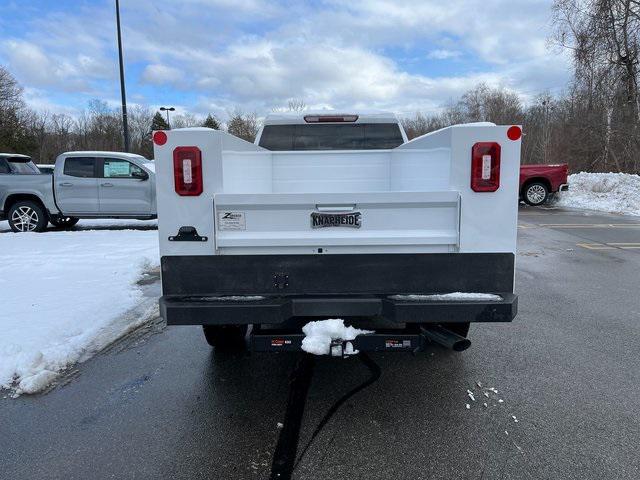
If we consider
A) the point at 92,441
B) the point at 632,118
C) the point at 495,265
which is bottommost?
the point at 92,441

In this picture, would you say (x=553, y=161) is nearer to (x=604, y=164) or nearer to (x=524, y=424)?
(x=604, y=164)

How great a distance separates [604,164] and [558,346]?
29074mm

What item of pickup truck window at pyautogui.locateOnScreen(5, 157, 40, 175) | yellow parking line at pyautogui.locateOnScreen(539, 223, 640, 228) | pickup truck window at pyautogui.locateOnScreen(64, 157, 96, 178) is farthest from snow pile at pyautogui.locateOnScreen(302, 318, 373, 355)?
yellow parking line at pyautogui.locateOnScreen(539, 223, 640, 228)

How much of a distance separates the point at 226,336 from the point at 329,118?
2979 mm

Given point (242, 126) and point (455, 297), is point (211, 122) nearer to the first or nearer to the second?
point (242, 126)

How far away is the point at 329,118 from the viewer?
19.8ft

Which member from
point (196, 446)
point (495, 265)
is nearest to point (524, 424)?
point (495, 265)

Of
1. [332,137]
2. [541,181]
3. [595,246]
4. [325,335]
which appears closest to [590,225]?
[595,246]

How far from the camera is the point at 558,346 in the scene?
475 centimetres

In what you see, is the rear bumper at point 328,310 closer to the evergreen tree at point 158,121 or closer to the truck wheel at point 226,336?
the truck wheel at point 226,336

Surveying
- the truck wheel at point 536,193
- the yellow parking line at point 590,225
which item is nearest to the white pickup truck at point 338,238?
the yellow parking line at point 590,225

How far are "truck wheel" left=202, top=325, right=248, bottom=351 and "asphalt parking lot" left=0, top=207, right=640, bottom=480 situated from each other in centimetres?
15

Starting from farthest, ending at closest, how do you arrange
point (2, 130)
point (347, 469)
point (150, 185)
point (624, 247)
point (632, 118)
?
point (2, 130) < point (632, 118) < point (150, 185) < point (624, 247) < point (347, 469)

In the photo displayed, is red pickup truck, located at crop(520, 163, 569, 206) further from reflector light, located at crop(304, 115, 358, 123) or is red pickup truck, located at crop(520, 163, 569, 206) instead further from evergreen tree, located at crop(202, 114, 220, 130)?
evergreen tree, located at crop(202, 114, 220, 130)
